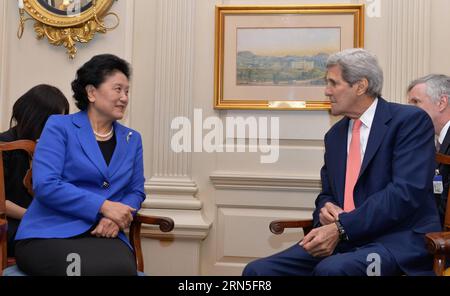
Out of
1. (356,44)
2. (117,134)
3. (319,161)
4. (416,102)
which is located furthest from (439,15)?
(117,134)

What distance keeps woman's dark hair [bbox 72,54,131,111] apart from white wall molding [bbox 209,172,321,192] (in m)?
1.22

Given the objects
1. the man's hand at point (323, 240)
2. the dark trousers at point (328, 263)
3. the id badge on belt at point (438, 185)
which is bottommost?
the dark trousers at point (328, 263)

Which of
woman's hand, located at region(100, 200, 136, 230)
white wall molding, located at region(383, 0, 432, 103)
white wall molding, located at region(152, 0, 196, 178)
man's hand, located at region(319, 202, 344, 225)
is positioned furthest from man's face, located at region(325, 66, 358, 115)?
white wall molding, located at region(152, 0, 196, 178)

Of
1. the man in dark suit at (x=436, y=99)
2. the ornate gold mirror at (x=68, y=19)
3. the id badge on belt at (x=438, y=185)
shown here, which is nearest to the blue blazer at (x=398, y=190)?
the id badge on belt at (x=438, y=185)

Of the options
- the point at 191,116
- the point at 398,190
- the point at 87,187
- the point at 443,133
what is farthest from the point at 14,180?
the point at 443,133

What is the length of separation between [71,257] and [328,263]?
3.49ft

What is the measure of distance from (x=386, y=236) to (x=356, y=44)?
1.66 m

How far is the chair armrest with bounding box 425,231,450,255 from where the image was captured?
6.36 feet

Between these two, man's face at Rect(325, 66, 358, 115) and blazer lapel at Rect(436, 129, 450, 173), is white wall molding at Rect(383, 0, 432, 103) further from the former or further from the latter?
man's face at Rect(325, 66, 358, 115)

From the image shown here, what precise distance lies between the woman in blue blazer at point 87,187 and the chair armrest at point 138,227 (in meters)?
0.07

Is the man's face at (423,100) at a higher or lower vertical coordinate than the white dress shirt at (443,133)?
higher

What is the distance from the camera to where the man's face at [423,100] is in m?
2.80

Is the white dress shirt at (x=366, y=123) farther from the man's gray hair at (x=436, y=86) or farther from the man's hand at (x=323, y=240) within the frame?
the man's gray hair at (x=436, y=86)

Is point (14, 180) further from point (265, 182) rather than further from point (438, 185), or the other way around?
point (438, 185)
